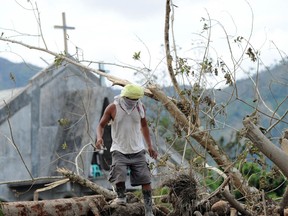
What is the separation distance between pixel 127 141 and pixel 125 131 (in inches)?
3.9

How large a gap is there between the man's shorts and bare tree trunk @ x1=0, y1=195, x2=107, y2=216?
0.31m

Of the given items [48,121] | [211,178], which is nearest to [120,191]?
[211,178]

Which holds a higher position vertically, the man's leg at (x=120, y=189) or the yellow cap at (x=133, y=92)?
the yellow cap at (x=133, y=92)

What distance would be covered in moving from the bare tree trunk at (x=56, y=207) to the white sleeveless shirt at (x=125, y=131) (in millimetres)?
584

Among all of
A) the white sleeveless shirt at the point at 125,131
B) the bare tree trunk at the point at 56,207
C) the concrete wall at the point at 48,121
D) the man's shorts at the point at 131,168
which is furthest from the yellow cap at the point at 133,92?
the concrete wall at the point at 48,121

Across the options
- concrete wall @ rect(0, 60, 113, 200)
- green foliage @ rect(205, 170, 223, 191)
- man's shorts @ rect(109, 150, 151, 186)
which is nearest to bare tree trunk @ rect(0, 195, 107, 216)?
man's shorts @ rect(109, 150, 151, 186)

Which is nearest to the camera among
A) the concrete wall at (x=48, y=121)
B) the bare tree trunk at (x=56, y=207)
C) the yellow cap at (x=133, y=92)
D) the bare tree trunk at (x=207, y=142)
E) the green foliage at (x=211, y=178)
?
the bare tree trunk at (x=56, y=207)

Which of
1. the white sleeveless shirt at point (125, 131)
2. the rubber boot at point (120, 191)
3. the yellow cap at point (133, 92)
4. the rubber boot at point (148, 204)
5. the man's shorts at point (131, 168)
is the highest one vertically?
the yellow cap at point (133, 92)

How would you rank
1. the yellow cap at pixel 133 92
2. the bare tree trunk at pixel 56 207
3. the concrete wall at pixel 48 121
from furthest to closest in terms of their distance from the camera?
1. the concrete wall at pixel 48 121
2. the yellow cap at pixel 133 92
3. the bare tree trunk at pixel 56 207

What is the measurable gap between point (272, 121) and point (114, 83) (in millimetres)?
1845

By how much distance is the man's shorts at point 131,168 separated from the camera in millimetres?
8031

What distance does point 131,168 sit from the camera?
8148mm

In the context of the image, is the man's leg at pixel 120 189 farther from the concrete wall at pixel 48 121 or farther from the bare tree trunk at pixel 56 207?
the concrete wall at pixel 48 121

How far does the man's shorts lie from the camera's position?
8.03 m
